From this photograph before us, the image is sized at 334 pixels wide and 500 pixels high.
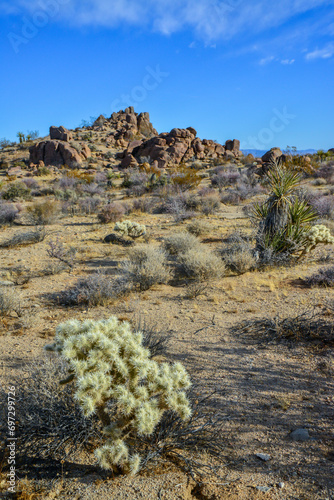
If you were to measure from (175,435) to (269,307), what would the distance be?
12.1 ft

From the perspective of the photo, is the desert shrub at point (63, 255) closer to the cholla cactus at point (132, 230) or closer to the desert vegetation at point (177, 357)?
the desert vegetation at point (177, 357)

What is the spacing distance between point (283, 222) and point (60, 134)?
1696 inches

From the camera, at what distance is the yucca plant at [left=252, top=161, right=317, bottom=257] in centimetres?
852

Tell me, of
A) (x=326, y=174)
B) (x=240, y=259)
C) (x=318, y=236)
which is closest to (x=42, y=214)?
(x=240, y=259)

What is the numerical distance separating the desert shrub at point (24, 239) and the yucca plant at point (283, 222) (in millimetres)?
7303

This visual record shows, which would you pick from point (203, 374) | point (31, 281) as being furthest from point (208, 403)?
point (31, 281)

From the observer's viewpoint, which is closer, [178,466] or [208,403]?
[178,466]

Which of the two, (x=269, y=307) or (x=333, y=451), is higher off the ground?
(x=269, y=307)

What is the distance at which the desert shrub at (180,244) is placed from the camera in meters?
8.95

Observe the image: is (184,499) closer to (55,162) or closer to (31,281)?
(31,281)

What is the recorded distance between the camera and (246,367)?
13.5 feet

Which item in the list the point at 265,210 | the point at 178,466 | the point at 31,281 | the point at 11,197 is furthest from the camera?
the point at 11,197

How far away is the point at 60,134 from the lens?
145ft

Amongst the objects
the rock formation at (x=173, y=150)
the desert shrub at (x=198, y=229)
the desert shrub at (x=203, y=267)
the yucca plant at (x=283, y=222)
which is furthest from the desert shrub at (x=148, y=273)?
the rock formation at (x=173, y=150)
